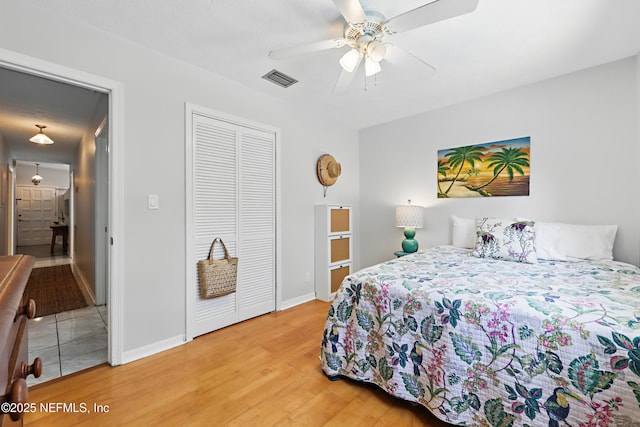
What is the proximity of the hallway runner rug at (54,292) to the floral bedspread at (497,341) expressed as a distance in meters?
3.13

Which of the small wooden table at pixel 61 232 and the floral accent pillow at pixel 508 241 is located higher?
the floral accent pillow at pixel 508 241

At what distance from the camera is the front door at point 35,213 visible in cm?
812

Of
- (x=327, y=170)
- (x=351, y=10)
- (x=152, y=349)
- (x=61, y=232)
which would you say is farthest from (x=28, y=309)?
(x=61, y=232)

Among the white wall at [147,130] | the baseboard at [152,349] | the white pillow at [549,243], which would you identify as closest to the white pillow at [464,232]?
the white pillow at [549,243]

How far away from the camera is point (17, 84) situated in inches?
106

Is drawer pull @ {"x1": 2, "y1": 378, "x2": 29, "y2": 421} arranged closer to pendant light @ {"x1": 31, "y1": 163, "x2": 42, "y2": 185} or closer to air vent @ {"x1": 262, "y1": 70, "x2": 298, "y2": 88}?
air vent @ {"x1": 262, "y1": 70, "x2": 298, "y2": 88}

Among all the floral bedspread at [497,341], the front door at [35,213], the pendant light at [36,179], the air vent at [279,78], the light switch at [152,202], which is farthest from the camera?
the front door at [35,213]

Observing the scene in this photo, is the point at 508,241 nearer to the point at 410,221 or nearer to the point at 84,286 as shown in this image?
the point at 410,221

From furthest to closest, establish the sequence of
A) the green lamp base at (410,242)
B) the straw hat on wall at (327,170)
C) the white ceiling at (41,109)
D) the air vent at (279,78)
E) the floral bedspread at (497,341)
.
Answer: the straw hat on wall at (327,170)
the green lamp base at (410,242)
the white ceiling at (41,109)
the air vent at (279,78)
the floral bedspread at (497,341)

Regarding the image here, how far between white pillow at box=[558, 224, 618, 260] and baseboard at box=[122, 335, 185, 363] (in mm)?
3414

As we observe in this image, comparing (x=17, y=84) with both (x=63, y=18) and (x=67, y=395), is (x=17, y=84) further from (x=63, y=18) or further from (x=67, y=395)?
(x=67, y=395)

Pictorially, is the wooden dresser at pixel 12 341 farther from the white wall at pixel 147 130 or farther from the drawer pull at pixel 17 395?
the white wall at pixel 147 130

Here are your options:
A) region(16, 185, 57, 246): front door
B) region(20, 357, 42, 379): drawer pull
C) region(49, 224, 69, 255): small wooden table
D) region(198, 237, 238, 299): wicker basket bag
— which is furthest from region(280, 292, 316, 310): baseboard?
region(16, 185, 57, 246): front door

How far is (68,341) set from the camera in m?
2.39
